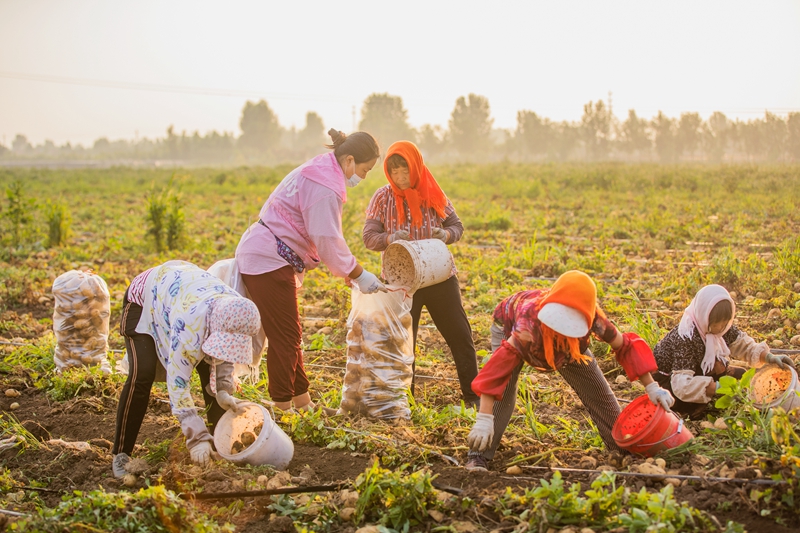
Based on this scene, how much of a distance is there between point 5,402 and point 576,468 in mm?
3491

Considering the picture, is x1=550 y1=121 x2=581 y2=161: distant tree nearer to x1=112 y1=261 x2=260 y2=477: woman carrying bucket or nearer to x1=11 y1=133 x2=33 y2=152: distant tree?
x1=112 y1=261 x2=260 y2=477: woman carrying bucket

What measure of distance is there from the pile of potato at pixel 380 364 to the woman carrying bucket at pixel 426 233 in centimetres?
19

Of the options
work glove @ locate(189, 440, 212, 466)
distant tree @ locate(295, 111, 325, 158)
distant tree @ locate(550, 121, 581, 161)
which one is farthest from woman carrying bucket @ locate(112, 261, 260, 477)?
distant tree @ locate(295, 111, 325, 158)

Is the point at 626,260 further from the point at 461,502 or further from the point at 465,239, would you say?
the point at 461,502

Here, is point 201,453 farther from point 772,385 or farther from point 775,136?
point 775,136

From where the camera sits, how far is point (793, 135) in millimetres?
13727

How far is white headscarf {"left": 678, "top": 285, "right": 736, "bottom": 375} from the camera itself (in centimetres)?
334

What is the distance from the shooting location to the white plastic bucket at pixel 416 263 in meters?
3.49

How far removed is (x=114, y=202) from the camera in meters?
17.4

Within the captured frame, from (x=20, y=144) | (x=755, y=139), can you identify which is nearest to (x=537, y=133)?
(x=755, y=139)

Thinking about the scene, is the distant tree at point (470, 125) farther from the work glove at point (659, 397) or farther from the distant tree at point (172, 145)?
the work glove at point (659, 397)

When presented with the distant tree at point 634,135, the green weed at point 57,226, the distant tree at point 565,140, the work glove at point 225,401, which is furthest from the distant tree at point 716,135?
the work glove at point 225,401

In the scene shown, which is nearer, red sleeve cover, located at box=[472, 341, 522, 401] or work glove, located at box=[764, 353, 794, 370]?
red sleeve cover, located at box=[472, 341, 522, 401]

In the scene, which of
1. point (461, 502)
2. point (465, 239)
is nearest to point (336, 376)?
point (461, 502)
